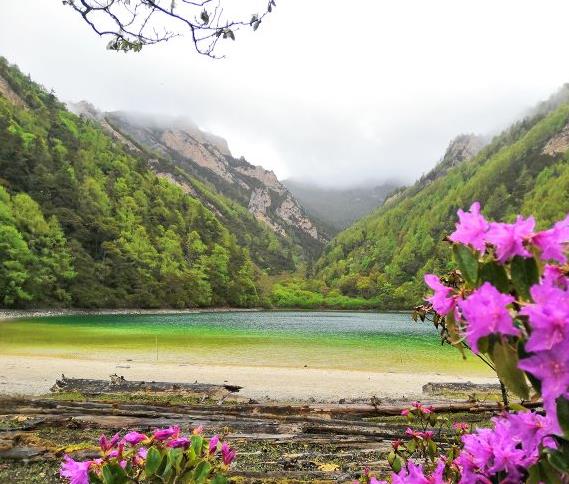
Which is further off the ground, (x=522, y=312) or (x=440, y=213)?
(x=440, y=213)

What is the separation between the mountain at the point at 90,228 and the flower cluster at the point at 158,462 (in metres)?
72.1

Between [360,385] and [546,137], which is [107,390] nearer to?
[360,385]

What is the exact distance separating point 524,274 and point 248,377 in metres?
20.3

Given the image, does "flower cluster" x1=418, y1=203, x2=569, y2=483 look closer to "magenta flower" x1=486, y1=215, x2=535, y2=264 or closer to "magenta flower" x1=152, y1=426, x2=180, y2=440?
"magenta flower" x1=486, y1=215, x2=535, y2=264

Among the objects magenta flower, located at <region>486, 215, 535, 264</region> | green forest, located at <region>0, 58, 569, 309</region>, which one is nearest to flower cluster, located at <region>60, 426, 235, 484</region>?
magenta flower, located at <region>486, 215, 535, 264</region>

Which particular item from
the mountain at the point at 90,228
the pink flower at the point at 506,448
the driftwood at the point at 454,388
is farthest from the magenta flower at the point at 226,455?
the mountain at the point at 90,228

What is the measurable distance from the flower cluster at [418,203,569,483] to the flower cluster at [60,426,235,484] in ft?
3.43

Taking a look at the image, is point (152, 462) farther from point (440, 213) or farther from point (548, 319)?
point (440, 213)

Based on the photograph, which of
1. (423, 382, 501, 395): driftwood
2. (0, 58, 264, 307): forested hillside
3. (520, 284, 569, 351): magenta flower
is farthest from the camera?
(0, 58, 264, 307): forested hillside

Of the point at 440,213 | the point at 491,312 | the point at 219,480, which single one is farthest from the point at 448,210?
the point at 491,312

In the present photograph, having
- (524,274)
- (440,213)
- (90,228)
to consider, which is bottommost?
(524,274)

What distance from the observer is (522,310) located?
113 centimetres

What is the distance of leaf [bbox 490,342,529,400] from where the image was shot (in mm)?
1208

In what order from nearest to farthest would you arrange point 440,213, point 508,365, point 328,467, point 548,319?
1. point 548,319
2. point 508,365
3. point 328,467
4. point 440,213
